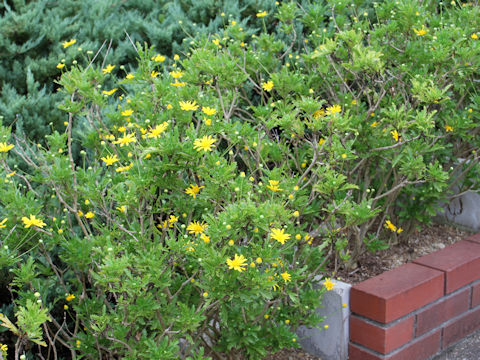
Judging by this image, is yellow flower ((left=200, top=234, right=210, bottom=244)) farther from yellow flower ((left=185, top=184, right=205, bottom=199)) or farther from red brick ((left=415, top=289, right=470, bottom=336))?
red brick ((left=415, top=289, right=470, bottom=336))

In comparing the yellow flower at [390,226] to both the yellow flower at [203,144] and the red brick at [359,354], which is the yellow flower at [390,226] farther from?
the yellow flower at [203,144]

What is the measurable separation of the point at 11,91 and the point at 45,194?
3.08 feet

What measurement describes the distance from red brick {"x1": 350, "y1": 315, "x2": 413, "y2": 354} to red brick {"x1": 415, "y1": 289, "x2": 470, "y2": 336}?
0.09 meters

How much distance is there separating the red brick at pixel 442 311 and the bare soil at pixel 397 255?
349 millimetres

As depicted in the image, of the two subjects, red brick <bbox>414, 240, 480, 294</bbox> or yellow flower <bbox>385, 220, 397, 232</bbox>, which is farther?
yellow flower <bbox>385, 220, 397, 232</bbox>

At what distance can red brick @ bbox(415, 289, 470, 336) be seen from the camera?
295 cm

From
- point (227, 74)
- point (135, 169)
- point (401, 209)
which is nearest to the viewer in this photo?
point (135, 169)

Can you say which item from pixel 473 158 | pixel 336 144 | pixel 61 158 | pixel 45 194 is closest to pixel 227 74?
pixel 336 144

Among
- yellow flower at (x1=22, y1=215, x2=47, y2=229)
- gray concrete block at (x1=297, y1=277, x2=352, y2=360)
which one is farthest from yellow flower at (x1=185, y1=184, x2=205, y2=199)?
gray concrete block at (x1=297, y1=277, x2=352, y2=360)

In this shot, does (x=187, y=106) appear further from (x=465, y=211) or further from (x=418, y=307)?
(x=465, y=211)

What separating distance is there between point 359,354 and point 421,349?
1.10 feet

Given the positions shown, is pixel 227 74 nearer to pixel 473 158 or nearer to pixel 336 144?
pixel 336 144

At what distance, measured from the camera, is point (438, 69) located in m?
2.90

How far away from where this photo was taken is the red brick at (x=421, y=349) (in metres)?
2.87
